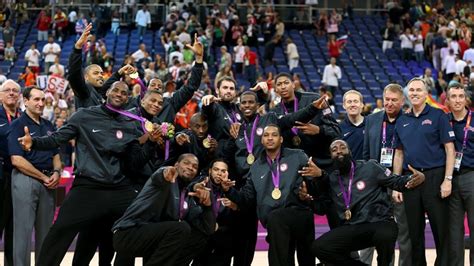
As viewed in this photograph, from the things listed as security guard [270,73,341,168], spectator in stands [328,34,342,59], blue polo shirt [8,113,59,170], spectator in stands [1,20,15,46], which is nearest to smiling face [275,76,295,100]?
security guard [270,73,341,168]

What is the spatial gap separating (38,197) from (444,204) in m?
3.69

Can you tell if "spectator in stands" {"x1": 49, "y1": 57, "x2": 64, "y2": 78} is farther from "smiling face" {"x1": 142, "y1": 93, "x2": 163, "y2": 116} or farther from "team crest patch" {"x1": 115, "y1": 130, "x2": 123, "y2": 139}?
"team crest patch" {"x1": 115, "y1": 130, "x2": 123, "y2": 139}

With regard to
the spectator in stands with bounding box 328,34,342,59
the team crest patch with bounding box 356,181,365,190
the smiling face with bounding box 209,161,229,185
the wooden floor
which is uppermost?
the smiling face with bounding box 209,161,229,185

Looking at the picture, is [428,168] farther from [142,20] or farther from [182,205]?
[142,20]

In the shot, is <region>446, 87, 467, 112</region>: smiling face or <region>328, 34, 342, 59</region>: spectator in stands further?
<region>328, 34, 342, 59</region>: spectator in stands

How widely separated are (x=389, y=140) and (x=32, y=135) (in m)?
3.33

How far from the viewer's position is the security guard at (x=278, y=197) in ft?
24.5

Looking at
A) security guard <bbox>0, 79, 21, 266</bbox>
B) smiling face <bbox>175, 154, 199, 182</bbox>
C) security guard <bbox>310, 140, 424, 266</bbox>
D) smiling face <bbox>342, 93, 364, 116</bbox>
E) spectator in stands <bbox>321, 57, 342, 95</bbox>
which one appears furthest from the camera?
spectator in stands <bbox>321, 57, 342, 95</bbox>

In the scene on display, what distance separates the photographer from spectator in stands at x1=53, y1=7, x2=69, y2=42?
2317 cm

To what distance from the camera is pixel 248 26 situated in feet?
76.3

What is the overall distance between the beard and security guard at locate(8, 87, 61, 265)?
257 cm

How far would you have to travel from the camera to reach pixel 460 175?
7871 mm

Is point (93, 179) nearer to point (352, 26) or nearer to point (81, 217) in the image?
point (81, 217)

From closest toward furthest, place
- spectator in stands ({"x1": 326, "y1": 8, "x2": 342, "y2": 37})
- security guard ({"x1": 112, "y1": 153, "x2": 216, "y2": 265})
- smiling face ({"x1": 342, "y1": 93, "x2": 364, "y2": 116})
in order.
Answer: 1. security guard ({"x1": 112, "y1": 153, "x2": 216, "y2": 265})
2. smiling face ({"x1": 342, "y1": 93, "x2": 364, "y2": 116})
3. spectator in stands ({"x1": 326, "y1": 8, "x2": 342, "y2": 37})
